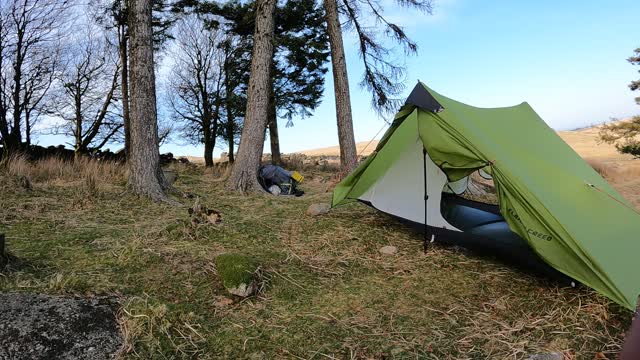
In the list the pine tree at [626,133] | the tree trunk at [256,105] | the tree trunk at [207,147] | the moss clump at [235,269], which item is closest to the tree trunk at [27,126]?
the tree trunk at [207,147]

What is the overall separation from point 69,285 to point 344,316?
204 centimetres

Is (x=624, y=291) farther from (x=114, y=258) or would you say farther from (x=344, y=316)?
(x=114, y=258)

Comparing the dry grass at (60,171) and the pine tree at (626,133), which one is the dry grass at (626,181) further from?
the dry grass at (60,171)

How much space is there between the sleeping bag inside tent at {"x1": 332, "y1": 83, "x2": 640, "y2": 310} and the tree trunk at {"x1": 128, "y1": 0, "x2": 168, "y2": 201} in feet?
8.99

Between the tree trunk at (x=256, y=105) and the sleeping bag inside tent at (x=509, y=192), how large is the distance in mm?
2556

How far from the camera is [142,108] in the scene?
6.46 metres

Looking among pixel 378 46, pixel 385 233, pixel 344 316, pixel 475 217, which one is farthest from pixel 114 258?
pixel 378 46

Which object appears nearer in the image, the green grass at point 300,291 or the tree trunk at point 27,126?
the green grass at point 300,291

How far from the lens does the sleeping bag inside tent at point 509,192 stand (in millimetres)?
3666

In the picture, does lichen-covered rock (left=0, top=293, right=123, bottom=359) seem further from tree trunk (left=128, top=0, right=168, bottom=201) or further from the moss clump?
tree trunk (left=128, top=0, right=168, bottom=201)

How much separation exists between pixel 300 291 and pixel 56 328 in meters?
1.76

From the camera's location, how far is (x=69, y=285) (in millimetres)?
3414

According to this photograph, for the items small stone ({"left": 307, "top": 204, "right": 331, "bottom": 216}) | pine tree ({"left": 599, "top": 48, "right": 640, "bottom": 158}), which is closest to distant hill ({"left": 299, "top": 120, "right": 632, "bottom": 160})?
pine tree ({"left": 599, "top": 48, "right": 640, "bottom": 158})

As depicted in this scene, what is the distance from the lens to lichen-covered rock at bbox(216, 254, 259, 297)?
3.65m
